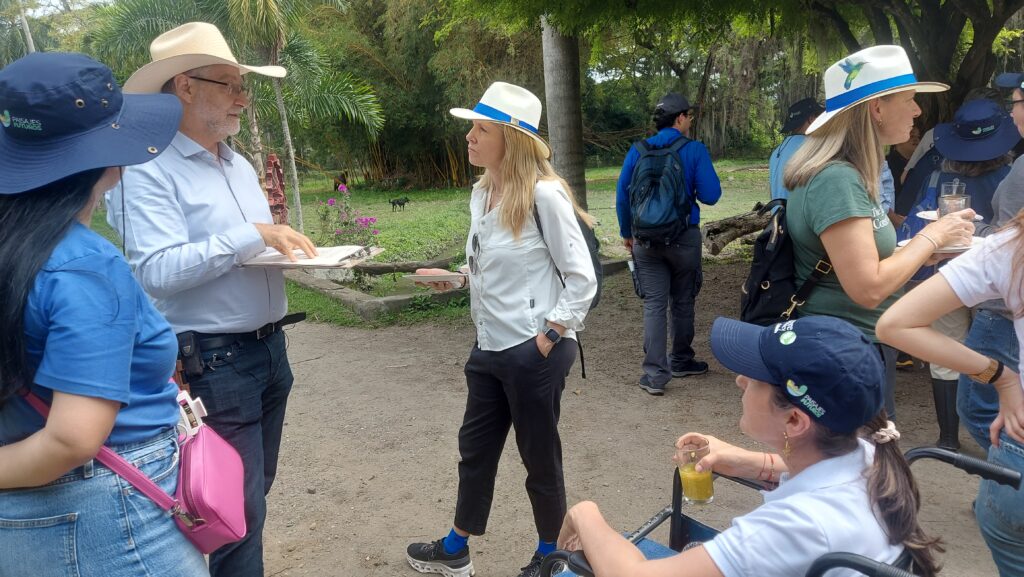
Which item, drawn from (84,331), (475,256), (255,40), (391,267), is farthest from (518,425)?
(255,40)

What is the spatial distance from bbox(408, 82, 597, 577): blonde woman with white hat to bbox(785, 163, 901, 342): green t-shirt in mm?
772

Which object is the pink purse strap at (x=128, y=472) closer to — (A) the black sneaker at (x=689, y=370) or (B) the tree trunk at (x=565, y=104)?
(A) the black sneaker at (x=689, y=370)

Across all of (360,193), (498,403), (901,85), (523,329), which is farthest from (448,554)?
(360,193)

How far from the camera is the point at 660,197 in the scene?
208 inches

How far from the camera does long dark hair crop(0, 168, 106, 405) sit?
1.46 meters

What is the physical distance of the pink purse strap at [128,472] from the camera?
5.06 ft

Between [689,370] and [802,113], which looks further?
[689,370]

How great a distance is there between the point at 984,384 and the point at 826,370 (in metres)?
1.04

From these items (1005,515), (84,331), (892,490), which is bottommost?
(1005,515)

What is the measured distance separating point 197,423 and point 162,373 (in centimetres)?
28

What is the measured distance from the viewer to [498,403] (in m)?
3.12

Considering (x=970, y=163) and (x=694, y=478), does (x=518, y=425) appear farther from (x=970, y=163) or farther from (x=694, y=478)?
(x=970, y=163)

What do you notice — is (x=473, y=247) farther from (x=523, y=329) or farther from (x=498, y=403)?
(x=498, y=403)

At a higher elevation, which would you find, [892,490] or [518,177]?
[518,177]
